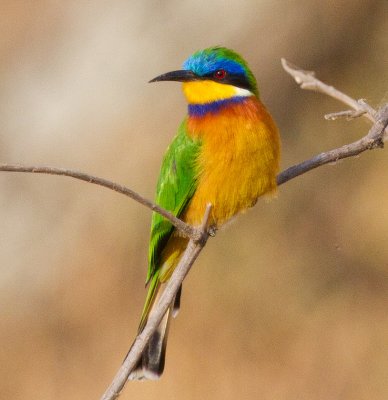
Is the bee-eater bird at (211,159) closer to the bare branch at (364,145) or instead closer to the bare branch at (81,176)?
the bare branch at (364,145)

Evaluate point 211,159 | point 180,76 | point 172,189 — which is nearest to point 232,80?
point 180,76

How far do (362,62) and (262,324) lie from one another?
1.84 metres

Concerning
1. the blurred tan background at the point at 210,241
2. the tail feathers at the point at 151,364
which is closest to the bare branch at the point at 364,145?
the tail feathers at the point at 151,364

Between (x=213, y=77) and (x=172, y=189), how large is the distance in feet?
1.49

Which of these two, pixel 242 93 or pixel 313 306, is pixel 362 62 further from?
pixel 242 93

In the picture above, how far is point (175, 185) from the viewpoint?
3178 millimetres

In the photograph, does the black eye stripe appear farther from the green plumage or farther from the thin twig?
the thin twig

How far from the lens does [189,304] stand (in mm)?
5066

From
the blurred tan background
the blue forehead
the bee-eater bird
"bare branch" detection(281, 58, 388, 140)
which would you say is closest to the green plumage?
the bee-eater bird

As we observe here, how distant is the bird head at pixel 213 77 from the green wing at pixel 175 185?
146mm

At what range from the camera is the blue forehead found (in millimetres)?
3201

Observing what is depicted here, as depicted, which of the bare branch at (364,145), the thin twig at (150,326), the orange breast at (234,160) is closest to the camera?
the thin twig at (150,326)

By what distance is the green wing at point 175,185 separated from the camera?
10.2ft

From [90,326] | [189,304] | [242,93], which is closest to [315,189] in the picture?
[189,304]
